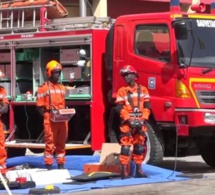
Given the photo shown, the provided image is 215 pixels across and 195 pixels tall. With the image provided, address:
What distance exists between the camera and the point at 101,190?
1057cm

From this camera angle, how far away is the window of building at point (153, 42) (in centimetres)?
1241

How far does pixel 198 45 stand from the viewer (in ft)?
40.5

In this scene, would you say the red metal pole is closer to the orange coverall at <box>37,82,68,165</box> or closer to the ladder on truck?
the ladder on truck

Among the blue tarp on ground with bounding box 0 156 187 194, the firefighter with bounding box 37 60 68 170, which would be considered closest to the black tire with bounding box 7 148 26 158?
the blue tarp on ground with bounding box 0 156 187 194

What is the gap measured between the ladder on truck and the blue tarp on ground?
2.59m

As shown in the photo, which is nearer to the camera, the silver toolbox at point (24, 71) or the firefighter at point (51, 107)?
the firefighter at point (51, 107)

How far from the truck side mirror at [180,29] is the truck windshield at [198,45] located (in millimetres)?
123

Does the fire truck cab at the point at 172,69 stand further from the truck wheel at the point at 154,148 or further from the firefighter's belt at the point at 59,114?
the firefighter's belt at the point at 59,114

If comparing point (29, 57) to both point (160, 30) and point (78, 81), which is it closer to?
point (78, 81)

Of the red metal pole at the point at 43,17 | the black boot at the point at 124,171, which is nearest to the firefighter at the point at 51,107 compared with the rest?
the black boot at the point at 124,171

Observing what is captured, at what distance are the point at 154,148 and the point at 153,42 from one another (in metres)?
1.88

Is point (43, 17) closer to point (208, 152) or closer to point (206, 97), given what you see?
point (206, 97)

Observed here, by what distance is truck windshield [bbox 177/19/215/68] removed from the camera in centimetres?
1223

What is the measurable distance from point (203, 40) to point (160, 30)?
78 centimetres
